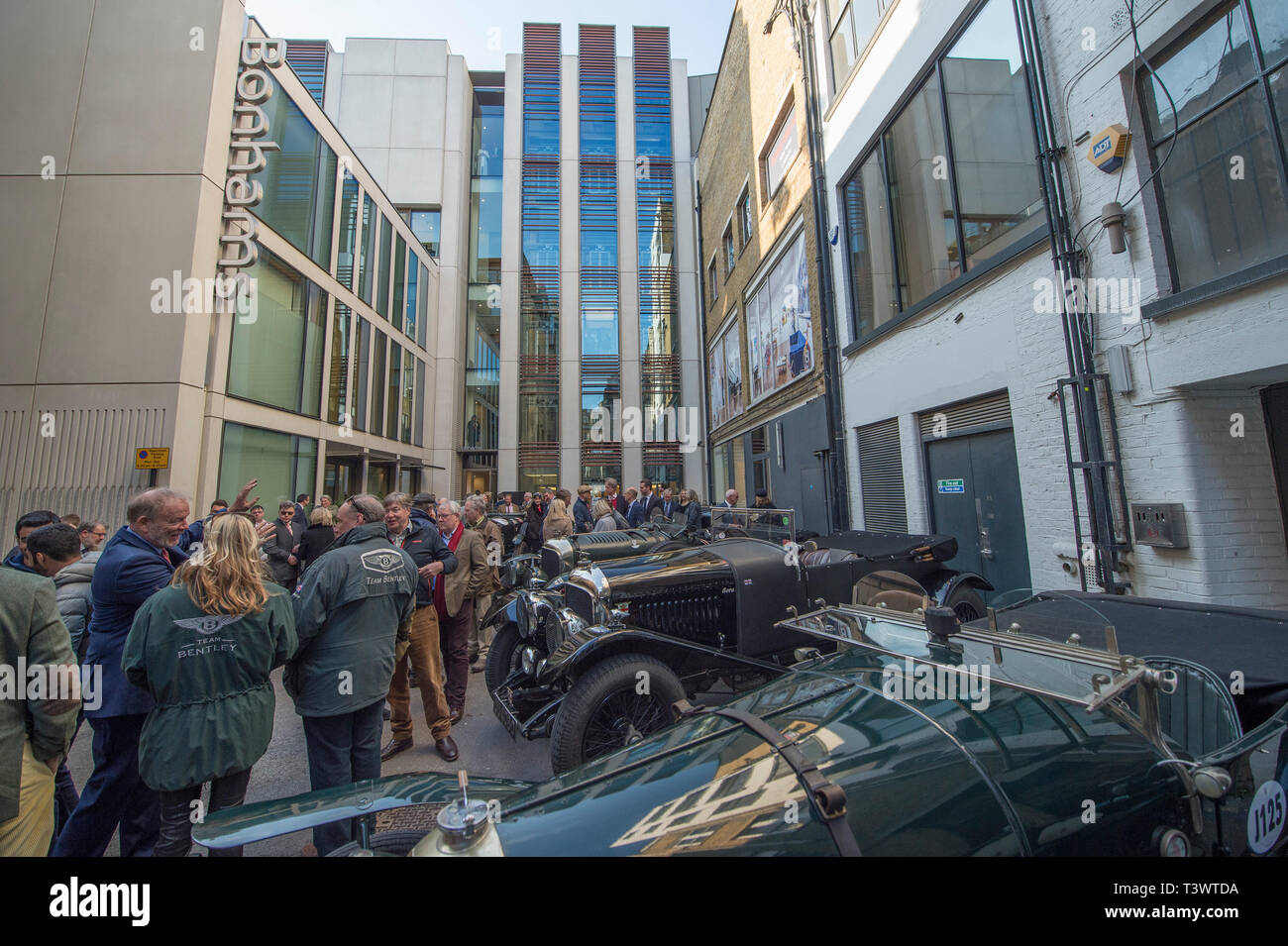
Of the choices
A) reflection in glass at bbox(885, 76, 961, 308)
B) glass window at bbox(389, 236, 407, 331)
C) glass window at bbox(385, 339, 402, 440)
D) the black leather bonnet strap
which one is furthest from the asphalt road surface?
glass window at bbox(389, 236, 407, 331)

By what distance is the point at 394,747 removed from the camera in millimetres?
3766

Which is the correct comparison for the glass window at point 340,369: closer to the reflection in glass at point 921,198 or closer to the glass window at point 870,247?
the glass window at point 870,247

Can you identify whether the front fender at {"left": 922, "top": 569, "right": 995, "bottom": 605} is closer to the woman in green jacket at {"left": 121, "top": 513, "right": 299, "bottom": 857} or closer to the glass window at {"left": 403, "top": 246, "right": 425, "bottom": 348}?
the woman in green jacket at {"left": 121, "top": 513, "right": 299, "bottom": 857}

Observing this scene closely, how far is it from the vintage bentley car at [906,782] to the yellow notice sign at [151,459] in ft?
27.1

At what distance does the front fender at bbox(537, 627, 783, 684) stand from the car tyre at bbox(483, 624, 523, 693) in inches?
47.9

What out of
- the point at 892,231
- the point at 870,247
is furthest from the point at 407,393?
the point at 892,231

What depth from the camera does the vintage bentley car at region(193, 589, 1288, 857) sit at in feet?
3.92

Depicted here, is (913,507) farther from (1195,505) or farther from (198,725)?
(198,725)

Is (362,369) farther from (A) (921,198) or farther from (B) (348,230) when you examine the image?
(A) (921,198)

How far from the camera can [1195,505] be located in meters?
3.96

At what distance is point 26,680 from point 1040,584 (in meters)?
7.03

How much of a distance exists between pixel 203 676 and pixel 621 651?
204 cm

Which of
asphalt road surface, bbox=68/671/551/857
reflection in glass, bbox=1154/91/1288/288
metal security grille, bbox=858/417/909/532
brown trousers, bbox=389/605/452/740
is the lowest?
asphalt road surface, bbox=68/671/551/857
